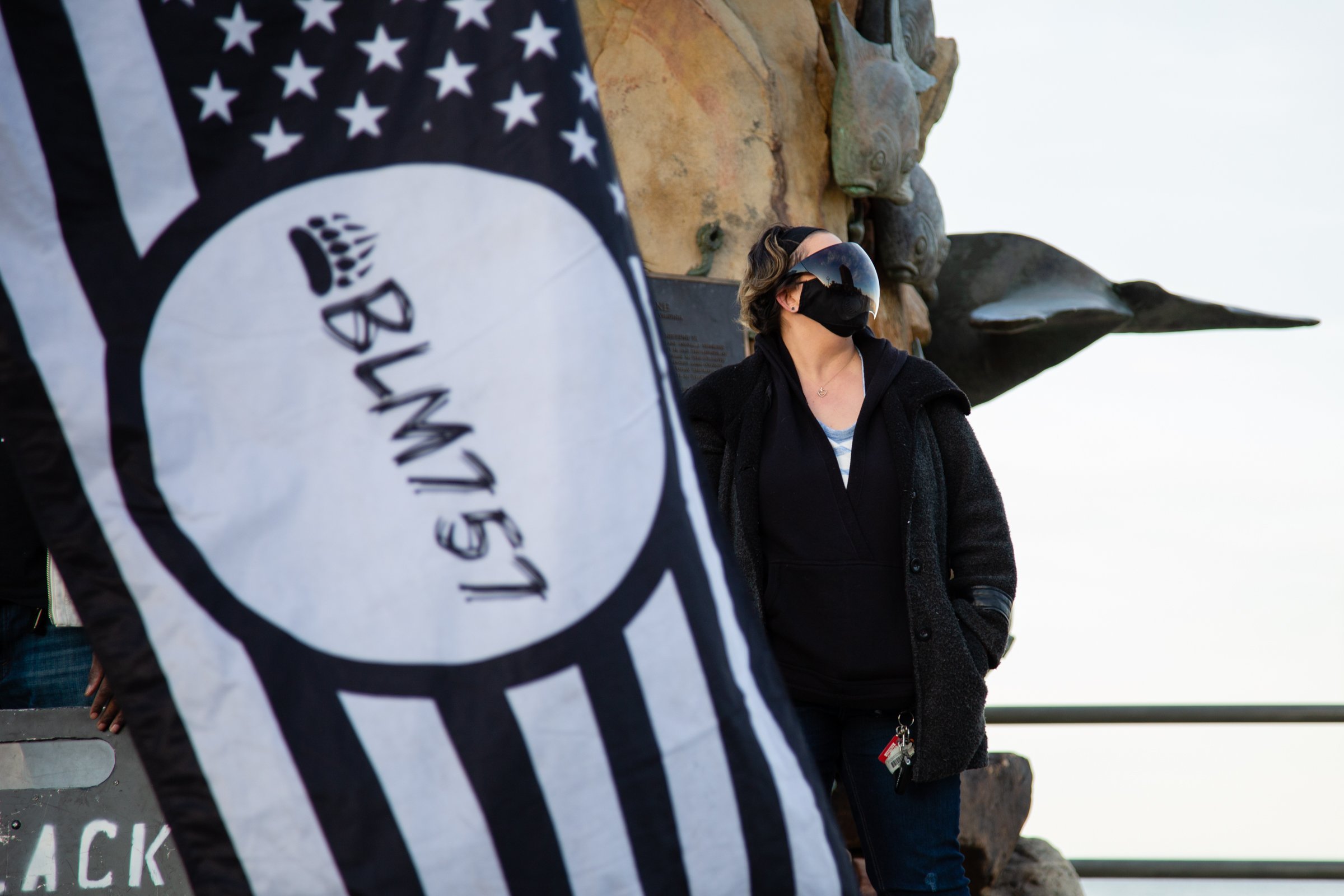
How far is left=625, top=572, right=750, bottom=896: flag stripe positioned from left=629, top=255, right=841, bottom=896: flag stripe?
0.07m

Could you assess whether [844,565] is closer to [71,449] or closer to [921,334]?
[71,449]

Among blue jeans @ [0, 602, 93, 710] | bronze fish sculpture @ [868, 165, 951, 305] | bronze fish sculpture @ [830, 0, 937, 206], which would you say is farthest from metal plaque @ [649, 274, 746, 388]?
blue jeans @ [0, 602, 93, 710]

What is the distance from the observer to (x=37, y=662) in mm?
2588

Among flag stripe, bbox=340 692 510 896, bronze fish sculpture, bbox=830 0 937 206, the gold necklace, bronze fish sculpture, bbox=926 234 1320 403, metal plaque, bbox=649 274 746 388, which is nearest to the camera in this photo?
flag stripe, bbox=340 692 510 896

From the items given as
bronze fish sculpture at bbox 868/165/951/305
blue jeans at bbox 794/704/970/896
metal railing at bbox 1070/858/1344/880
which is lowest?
metal railing at bbox 1070/858/1344/880

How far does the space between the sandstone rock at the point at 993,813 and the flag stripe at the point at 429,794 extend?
2935 mm

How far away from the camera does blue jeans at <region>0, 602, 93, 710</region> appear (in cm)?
258

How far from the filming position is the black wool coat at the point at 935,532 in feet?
7.06

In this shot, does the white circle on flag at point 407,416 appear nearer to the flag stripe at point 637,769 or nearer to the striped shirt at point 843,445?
the flag stripe at point 637,769

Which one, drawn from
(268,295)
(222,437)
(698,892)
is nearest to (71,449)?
(222,437)

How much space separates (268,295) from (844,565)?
1.18m

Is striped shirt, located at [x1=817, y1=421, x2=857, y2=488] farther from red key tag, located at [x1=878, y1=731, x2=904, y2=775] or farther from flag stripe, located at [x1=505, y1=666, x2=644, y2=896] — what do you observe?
flag stripe, located at [x1=505, y1=666, x2=644, y2=896]

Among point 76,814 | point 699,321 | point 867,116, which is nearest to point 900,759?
point 76,814

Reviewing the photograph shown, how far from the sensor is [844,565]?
222 cm
